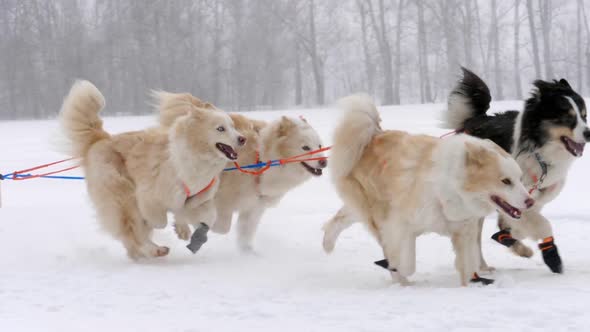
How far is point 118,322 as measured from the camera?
3.30m

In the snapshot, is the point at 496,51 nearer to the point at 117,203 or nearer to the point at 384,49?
the point at 384,49

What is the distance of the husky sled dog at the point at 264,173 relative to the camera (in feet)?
20.5

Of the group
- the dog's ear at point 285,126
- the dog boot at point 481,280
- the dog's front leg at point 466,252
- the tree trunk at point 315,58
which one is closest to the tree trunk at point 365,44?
the tree trunk at point 315,58

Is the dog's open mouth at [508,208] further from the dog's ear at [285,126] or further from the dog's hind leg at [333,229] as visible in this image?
the dog's ear at [285,126]

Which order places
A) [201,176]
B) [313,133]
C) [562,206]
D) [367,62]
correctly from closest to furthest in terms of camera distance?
[201,176]
[313,133]
[562,206]
[367,62]

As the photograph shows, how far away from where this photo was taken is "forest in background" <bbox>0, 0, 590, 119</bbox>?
26.7 meters

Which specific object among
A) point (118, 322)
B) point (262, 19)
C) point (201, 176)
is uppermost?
point (262, 19)

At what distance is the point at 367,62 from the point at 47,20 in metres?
14.5

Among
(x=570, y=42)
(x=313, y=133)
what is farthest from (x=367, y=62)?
(x=313, y=133)

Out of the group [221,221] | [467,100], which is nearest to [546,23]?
[467,100]

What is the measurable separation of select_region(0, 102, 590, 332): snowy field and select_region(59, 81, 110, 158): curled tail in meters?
1.03

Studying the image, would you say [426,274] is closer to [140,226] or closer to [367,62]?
[140,226]

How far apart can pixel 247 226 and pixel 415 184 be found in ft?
8.48

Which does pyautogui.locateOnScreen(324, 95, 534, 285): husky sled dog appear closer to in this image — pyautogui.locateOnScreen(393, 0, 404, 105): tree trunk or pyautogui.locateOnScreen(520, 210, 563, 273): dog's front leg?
pyautogui.locateOnScreen(520, 210, 563, 273): dog's front leg
